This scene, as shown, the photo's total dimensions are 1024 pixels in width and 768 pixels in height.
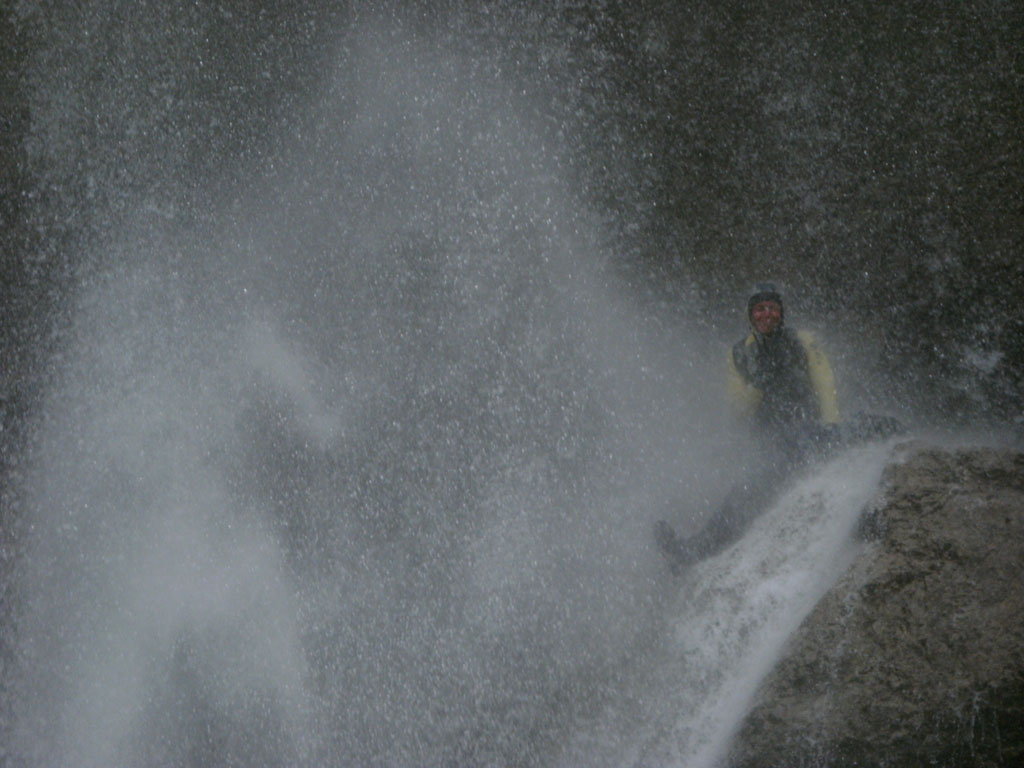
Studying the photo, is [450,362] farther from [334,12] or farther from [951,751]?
[951,751]

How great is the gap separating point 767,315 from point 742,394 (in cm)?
46

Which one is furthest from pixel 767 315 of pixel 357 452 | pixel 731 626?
pixel 357 452

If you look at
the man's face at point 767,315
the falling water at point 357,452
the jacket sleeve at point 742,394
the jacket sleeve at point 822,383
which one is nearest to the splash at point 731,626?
the falling water at point 357,452

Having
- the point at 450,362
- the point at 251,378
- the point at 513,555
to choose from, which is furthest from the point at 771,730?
the point at 251,378

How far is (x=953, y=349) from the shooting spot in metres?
6.64

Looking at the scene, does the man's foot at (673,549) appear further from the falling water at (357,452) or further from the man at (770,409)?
the falling water at (357,452)

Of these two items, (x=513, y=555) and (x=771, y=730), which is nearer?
(x=771, y=730)

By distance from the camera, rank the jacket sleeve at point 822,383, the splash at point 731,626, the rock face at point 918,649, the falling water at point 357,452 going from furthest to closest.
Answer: the falling water at point 357,452
the jacket sleeve at point 822,383
the splash at point 731,626
the rock face at point 918,649

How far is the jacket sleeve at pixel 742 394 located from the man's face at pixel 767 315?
0.71ft

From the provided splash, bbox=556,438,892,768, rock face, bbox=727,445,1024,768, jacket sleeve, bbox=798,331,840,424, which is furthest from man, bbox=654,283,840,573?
rock face, bbox=727,445,1024,768

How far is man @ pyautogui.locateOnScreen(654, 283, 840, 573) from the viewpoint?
4.96 meters

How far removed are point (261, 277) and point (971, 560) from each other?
4934mm

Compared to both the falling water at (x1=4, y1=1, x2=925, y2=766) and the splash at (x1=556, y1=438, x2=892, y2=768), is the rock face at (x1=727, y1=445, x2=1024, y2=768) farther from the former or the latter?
the falling water at (x1=4, y1=1, x2=925, y2=766)

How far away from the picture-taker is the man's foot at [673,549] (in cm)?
502
